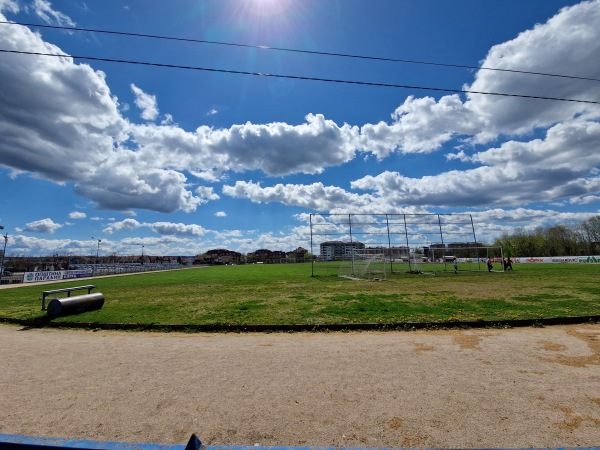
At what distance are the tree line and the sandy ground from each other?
81.9m

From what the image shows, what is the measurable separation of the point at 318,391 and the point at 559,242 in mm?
101694

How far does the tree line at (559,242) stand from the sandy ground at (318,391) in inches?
3225

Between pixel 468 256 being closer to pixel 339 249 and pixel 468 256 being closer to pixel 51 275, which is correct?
pixel 339 249

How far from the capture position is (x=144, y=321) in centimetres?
969

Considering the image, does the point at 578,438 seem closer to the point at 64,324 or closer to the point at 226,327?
the point at 226,327

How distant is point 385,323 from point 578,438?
17.8 feet

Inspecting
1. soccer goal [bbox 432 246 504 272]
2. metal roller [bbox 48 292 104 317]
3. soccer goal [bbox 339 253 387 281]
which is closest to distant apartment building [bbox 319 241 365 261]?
soccer goal [bbox 339 253 387 281]

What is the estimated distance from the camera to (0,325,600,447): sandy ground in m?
3.49

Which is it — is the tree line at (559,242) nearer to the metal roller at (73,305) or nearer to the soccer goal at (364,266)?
the soccer goal at (364,266)

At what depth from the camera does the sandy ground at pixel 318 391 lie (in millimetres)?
3488

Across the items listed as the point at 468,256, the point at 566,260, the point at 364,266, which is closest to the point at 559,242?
the point at 566,260

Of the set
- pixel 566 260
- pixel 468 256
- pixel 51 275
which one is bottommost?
pixel 566 260

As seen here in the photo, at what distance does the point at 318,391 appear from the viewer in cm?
457

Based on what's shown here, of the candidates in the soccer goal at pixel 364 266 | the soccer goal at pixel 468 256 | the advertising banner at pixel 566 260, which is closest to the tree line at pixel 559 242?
the advertising banner at pixel 566 260
